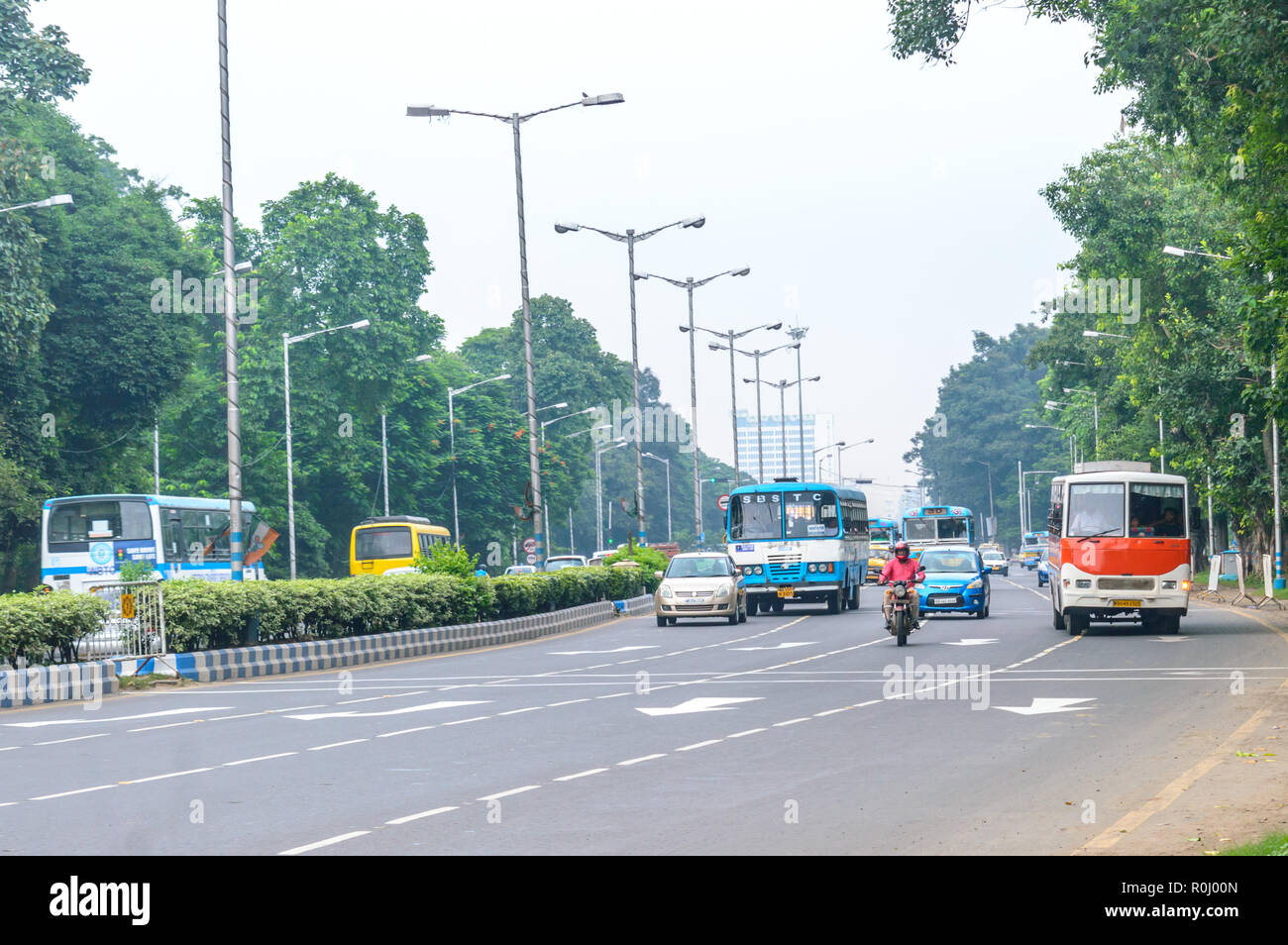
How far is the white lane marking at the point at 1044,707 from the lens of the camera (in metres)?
17.0

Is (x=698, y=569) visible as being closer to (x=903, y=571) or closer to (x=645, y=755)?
(x=903, y=571)

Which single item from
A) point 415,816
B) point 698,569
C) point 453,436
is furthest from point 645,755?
point 453,436

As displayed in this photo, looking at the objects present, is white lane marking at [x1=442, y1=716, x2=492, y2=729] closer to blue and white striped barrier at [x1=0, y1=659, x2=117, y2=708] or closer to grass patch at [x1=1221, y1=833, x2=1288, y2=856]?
blue and white striped barrier at [x1=0, y1=659, x2=117, y2=708]

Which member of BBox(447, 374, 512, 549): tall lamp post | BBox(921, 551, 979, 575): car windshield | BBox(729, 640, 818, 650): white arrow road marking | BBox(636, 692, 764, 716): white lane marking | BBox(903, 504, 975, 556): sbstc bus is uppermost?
BBox(447, 374, 512, 549): tall lamp post

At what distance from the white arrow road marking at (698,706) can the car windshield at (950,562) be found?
64.0ft

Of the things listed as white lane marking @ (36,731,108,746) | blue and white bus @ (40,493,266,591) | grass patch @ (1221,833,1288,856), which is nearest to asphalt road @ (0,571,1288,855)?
white lane marking @ (36,731,108,746)

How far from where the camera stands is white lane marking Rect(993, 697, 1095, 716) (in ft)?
55.8

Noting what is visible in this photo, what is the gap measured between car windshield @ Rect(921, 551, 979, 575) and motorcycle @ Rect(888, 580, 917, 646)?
9949 millimetres

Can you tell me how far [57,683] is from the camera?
2261 cm

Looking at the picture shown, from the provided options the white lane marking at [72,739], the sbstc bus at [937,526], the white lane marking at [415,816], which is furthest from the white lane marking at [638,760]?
the sbstc bus at [937,526]

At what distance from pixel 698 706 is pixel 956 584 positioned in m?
20.2
